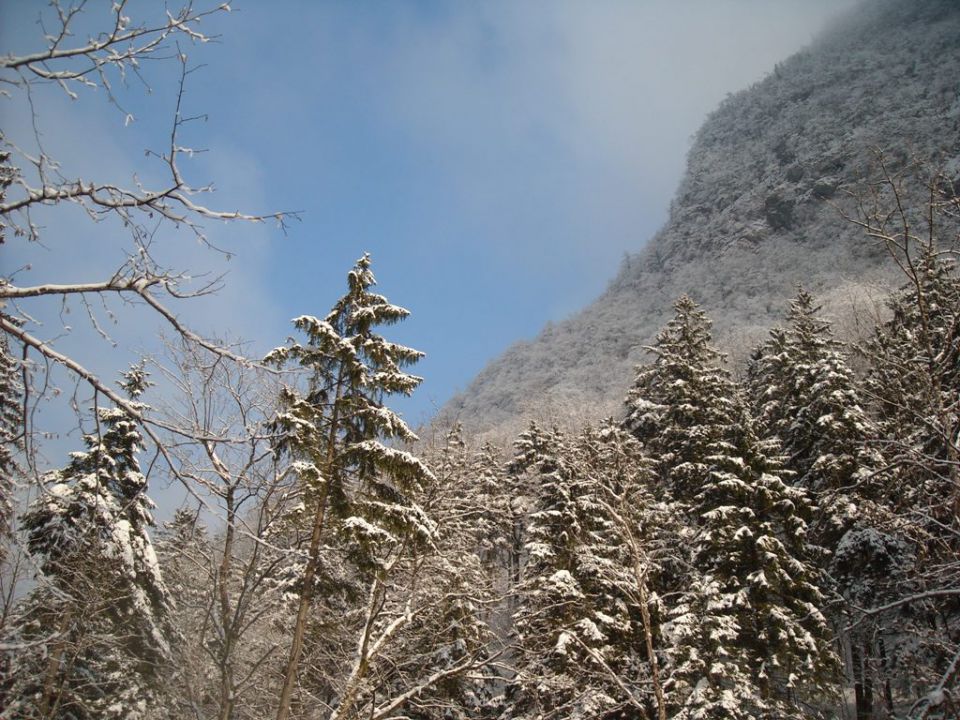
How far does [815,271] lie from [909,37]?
139m

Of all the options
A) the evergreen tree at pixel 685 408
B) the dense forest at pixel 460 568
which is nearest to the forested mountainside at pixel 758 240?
the evergreen tree at pixel 685 408

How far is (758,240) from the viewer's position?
15912 cm

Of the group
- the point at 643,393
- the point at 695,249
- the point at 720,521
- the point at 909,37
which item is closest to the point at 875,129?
the point at 695,249

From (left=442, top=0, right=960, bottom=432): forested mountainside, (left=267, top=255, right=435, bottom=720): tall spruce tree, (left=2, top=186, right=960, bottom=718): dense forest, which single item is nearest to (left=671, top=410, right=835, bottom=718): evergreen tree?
(left=2, top=186, right=960, bottom=718): dense forest

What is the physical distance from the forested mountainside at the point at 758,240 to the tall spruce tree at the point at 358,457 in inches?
2461

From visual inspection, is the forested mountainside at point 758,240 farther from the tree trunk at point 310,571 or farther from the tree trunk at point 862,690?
the tree trunk at point 310,571

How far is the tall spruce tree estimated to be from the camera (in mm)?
10469

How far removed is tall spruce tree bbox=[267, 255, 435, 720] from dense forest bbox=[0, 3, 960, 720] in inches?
2.2

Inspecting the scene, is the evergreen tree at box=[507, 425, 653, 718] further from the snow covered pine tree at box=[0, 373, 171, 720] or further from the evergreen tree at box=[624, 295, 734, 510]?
the snow covered pine tree at box=[0, 373, 171, 720]

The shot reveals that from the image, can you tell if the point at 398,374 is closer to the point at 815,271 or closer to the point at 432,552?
the point at 432,552

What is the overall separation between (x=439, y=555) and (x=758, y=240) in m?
171

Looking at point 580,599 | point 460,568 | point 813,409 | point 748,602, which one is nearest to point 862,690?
point 748,602

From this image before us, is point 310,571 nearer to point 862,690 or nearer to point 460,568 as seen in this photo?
point 460,568

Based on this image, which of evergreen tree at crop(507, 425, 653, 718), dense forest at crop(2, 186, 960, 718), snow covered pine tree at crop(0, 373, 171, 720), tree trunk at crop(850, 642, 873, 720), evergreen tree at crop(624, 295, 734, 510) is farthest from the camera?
evergreen tree at crop(624, 295, 734, 510)
